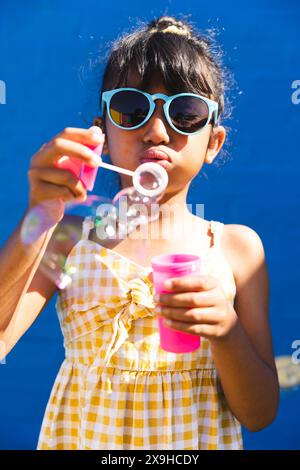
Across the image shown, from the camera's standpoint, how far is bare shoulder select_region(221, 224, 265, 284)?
143 centimetres

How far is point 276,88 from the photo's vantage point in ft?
7.07

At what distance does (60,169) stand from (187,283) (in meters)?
0.31

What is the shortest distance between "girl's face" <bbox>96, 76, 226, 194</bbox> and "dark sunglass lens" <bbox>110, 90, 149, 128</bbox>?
0.06 ft

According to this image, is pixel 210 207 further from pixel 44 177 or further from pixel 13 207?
pixel 44 177

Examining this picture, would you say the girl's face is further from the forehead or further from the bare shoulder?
the bare shoulder

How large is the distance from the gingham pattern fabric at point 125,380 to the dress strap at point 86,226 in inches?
3.1

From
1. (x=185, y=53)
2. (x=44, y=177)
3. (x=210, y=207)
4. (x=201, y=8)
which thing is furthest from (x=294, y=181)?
(x=44, y=177)

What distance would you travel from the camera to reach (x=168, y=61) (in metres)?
1.36

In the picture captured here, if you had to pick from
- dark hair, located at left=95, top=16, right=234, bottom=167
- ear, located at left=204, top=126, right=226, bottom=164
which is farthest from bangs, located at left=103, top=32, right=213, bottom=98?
ear, located at left=204, top=126, right=226, bottom=164

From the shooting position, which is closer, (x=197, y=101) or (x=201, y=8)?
(x=197, y=101)

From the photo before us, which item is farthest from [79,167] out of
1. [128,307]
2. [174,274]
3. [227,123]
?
[227,123]
